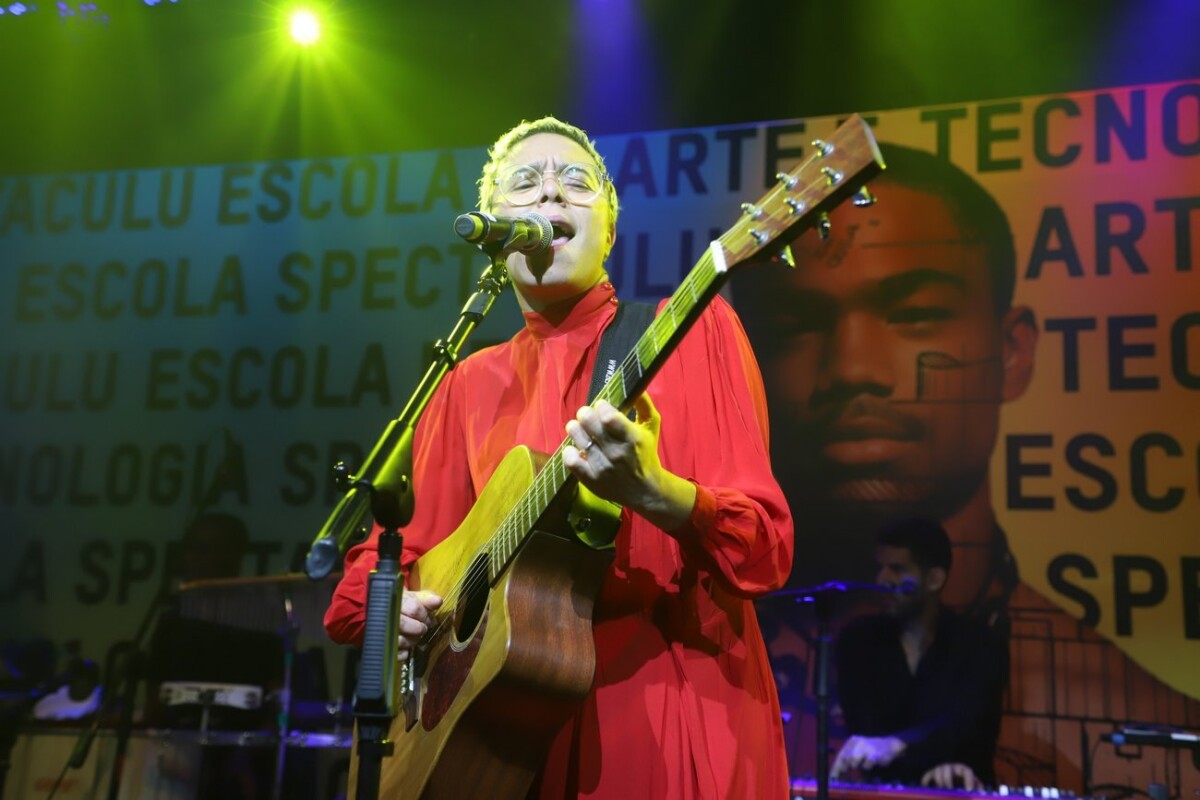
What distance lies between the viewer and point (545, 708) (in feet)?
5.86

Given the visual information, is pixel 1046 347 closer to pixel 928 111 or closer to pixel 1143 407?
pixel 1143 407

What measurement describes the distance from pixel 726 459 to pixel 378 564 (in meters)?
0.64

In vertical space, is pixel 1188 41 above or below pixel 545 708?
above

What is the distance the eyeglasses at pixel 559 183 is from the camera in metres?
2.41

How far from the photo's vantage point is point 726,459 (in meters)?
1.96

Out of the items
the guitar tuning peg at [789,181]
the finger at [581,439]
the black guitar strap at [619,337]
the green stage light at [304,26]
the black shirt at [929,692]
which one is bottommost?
the black shirt at [929,692]

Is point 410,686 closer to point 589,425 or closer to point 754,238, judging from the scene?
point 589,425

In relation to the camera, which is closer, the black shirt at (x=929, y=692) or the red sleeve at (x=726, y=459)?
the red sleeve at (x=726, y=459)

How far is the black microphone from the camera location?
78.5 inches

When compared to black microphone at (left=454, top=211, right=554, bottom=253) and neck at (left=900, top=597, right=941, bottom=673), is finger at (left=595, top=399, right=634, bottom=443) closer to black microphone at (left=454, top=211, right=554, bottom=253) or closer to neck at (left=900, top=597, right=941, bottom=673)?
black microphone at (left=454, top=211, right=554, bottom=253)

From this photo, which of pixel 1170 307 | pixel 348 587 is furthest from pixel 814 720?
pixel 348 587

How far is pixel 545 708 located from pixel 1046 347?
3682mm

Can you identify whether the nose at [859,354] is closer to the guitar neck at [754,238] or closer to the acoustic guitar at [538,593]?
the acoustic guitar at [538,593]

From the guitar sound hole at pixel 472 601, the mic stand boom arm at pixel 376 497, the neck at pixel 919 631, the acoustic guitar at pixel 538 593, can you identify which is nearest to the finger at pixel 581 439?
the acoustic guitar at pixel 538 593
